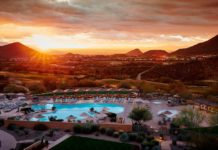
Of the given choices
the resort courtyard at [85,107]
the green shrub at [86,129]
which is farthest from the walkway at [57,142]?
the resort courtyard at [85,107]

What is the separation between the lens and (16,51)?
13025 cm

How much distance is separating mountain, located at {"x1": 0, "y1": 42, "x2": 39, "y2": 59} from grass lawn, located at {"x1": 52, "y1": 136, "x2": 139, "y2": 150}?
11941 cm

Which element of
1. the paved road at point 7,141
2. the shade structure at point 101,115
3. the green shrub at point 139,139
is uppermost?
the green shrub at point 139,139

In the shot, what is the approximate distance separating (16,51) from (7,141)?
403 ft

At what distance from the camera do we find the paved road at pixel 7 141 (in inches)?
569

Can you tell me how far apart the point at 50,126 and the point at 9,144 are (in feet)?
13.2

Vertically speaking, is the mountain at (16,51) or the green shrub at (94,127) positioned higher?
the mountain at (16,51)

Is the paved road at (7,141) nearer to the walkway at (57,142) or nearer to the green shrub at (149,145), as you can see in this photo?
the walkway at (57,142)

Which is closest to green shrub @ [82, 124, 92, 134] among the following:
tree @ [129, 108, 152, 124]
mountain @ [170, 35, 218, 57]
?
tree @ [129, 108, 152, 124]

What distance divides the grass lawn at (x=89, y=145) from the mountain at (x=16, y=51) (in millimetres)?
119412

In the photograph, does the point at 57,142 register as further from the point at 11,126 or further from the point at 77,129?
the point at 11,126

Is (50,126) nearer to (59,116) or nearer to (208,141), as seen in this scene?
(59,116)

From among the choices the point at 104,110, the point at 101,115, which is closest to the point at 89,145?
the point at 101,115

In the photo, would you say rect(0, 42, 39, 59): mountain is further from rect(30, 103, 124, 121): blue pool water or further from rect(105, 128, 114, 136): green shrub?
rect(105, 128, 114, 136): green shrub
